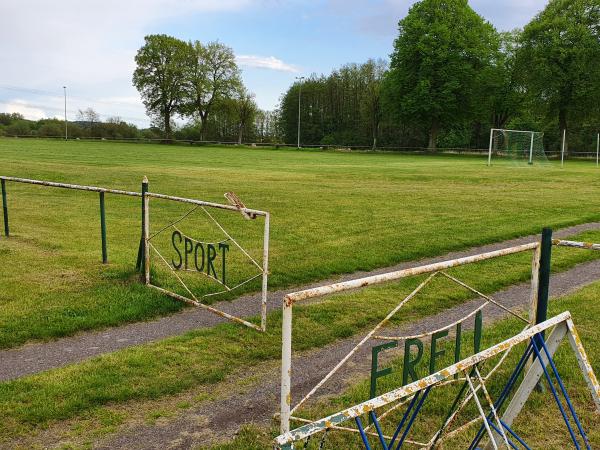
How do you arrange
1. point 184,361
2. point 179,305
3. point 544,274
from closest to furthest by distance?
point 544,274
point 184,361
point 179,305

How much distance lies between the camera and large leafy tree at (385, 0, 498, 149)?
194 ft

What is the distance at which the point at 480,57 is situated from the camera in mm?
60594

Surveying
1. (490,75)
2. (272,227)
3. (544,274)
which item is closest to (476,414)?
(544,274)

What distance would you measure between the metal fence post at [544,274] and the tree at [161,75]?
77.4 m

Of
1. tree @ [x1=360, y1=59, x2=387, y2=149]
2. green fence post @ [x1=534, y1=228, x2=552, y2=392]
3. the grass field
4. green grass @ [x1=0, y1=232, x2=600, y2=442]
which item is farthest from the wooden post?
tree @ [x1=360, y1=59, x2=387, y2=149]

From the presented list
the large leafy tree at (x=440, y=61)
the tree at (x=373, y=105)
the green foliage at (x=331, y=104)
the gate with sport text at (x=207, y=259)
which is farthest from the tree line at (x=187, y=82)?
the gate with sport text at (x=207, y=259)

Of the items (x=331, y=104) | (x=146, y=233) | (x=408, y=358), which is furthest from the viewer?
(x=331, y=104)

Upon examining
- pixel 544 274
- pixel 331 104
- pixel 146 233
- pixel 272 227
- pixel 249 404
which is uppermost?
pixel 331 104

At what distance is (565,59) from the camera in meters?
51.5

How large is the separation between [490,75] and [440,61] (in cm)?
583

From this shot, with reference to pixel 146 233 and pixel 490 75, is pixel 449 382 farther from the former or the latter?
pixel 490 75

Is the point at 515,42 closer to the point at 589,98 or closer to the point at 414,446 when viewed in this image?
the point at 589,98

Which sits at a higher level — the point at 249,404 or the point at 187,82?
the point at 187,82

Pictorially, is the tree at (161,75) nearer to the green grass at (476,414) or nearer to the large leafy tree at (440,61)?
the large leafy tree at (440,61)
